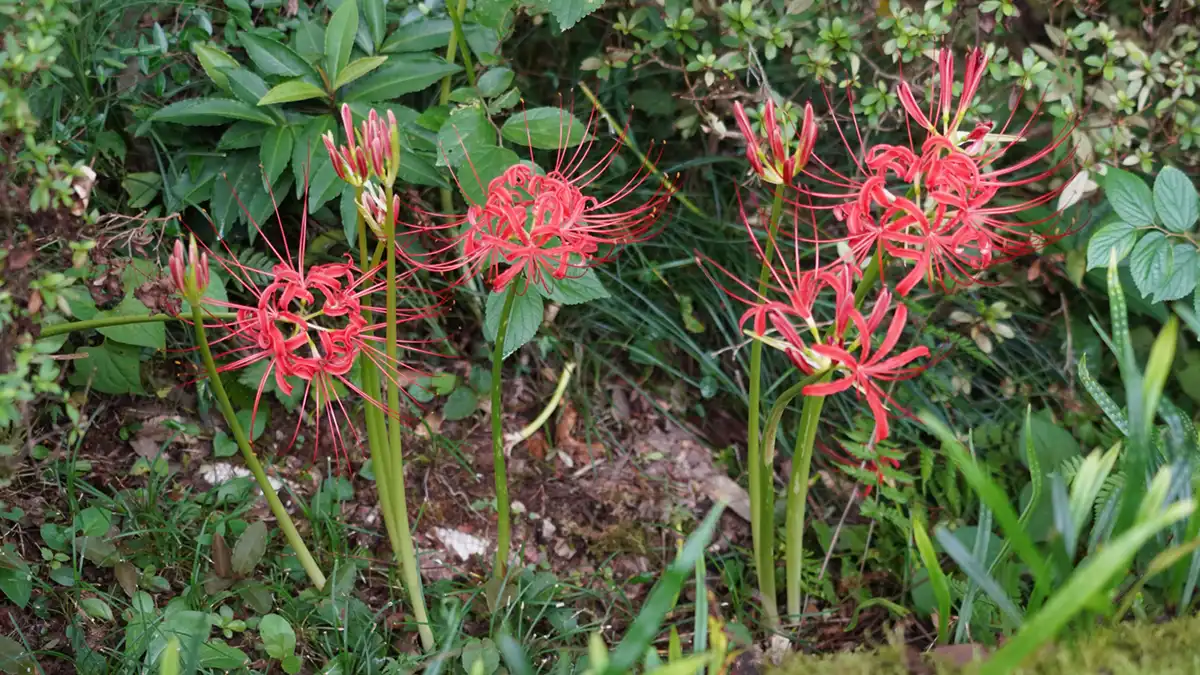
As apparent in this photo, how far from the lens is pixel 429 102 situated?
2.55m

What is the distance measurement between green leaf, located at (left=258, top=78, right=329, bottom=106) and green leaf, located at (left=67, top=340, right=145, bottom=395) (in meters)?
0.60

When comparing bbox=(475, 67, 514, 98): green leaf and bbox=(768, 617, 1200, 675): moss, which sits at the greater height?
bbox=(475, 67, 514, 98): green leaf

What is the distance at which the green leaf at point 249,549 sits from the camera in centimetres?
183

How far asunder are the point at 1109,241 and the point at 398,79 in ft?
5.00

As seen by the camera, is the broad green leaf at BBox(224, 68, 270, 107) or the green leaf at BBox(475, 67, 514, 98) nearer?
the broad green leaf at BBox(224, 68, 270, 107)

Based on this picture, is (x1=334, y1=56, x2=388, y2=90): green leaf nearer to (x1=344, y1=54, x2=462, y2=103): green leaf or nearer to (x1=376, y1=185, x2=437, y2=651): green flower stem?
(x1=344, y1=54, x2=462, y2=103): green leaf

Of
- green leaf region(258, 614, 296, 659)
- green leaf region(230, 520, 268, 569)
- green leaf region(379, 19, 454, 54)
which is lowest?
green leaf region(258, 614, 296, 659)

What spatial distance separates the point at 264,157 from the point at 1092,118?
1942 millimetres

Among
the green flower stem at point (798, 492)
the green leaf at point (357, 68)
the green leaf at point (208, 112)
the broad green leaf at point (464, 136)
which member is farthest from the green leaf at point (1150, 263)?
the green leaf at point (208, 112)

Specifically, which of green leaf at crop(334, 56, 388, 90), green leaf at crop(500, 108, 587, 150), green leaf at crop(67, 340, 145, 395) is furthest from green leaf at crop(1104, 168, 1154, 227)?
green leaf at crop(67, 340, 145, 395)

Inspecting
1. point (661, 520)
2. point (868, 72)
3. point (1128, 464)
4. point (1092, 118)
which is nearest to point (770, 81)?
point (868, 72)

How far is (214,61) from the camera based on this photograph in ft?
7.04

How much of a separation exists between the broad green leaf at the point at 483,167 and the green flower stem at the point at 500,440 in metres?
0.30

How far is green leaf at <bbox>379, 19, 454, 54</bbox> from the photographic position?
2248mm
